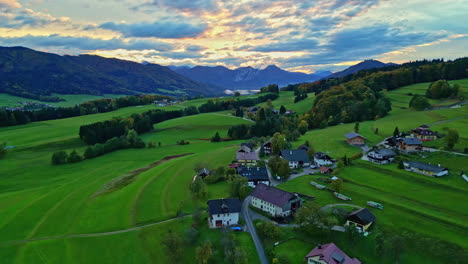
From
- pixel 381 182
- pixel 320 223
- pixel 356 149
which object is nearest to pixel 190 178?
pixel 320 223

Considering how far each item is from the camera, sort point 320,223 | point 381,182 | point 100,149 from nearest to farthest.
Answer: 1. point 320,223
2. point 381,182
3. point 100,149

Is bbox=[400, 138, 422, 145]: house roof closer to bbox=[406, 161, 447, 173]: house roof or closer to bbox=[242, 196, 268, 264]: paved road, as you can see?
bbox=[406, 161, 447, 173]: house roof

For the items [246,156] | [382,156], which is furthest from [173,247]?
[382,156]

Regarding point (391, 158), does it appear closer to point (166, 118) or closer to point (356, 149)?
point (356, 149)

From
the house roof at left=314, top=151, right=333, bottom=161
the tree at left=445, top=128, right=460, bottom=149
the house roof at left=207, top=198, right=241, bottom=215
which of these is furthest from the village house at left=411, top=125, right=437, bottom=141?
the house roof at left=207, top=198, right=241, bottom=215

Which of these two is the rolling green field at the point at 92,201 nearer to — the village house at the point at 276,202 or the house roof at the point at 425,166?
the village house at the point at 276,202

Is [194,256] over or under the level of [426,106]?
under
